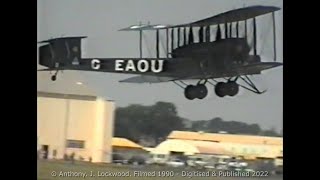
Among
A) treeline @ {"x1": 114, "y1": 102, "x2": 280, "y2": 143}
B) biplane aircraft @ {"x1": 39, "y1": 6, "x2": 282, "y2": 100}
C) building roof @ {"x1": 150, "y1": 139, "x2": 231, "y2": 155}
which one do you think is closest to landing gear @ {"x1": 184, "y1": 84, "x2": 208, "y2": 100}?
biplane aircraft @ {"x1": 39, "y1": 6, "x2": 282, "y2": 100}

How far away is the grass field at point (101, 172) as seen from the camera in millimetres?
3264

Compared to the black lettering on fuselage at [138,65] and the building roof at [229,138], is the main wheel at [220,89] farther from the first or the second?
the black lettering on fuselage at [138,65]

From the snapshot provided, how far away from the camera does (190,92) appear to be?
328 cm

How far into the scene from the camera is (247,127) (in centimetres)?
324

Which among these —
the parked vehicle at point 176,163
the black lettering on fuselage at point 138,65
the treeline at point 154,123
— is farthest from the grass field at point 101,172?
the black lettering on fuselage at point 138,65

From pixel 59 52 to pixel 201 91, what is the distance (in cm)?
85

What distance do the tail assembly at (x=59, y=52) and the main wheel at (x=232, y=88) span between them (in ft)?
2.91

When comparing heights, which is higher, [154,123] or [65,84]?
[65,84]

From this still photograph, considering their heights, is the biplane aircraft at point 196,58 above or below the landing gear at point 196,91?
above

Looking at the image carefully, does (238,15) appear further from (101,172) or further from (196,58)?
(101,172)

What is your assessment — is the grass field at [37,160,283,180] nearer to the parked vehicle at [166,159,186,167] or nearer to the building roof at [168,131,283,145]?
the parked vehicle at [166,159,186,167]

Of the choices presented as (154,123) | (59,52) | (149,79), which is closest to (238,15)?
(149,79)
